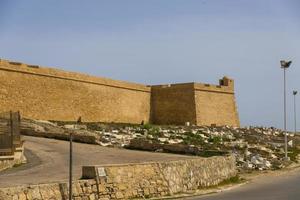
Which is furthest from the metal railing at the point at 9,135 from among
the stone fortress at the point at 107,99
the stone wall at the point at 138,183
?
the stone fortress at the point at 107,99

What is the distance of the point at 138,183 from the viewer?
13039 mm

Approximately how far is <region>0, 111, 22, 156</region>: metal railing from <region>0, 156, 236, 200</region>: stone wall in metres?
3.87

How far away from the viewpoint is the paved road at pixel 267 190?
13336 mm

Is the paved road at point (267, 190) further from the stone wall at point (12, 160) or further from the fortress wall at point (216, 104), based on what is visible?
the fortress wall at point (216, 104)

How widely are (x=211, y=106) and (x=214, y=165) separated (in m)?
32.0

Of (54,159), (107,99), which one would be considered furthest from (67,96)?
(54,159)

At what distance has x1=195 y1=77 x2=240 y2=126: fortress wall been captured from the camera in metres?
46.9

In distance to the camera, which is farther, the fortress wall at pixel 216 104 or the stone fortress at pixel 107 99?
the fortress wall at pixel 216 104

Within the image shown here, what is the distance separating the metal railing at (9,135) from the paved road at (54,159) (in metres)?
0.64

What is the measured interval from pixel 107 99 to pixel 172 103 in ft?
28.5

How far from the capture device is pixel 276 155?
91.0 ft

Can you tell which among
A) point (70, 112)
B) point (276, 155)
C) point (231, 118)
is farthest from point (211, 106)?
point (276, 155)

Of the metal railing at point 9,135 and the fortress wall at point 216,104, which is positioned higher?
the fortress wall at point 216,104

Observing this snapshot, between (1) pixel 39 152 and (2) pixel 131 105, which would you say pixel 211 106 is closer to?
(2) pixel 131 105
